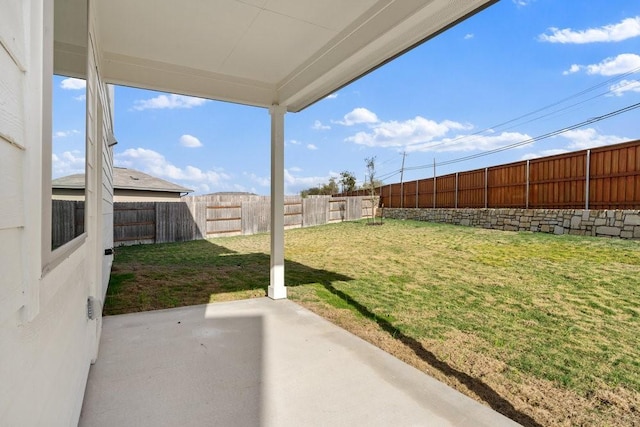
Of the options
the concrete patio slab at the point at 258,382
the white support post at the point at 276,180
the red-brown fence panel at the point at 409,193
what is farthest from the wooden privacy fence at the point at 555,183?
the concrete patio slab at the point at 258,382

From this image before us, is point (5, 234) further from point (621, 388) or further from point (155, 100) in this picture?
point (155, 100)

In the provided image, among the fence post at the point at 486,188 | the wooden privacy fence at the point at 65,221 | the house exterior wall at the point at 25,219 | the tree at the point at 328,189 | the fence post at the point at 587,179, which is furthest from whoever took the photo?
the tree at the point at 328,189

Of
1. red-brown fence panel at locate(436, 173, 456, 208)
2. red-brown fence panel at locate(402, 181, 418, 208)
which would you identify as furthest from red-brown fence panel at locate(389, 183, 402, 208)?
red-brown fence panel at locate(436, 173, 456, 208)

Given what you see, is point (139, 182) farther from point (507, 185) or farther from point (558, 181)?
point (558, 181)

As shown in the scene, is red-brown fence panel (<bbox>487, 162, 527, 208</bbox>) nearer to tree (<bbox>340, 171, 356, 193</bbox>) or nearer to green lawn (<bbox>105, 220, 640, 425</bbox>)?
green lawn (<bbox>105, 220, 640, 425</bbox>)

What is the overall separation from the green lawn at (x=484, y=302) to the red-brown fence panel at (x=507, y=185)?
2753 mm

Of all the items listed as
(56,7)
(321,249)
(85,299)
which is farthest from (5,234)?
(321,249)

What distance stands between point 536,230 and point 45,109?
12.1 metres

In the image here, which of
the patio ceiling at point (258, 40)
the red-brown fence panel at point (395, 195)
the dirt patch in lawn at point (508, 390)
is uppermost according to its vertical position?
the patio ceiling at point (258, 40)

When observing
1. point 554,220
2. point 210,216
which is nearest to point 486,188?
point 554,220

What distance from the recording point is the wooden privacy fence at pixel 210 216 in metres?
11.1

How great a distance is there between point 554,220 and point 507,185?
2.24 meters

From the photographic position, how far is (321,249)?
919 cm

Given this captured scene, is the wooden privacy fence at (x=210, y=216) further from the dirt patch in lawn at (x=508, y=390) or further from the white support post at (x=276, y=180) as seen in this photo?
the dirt patch in lawn at (x=508, y=390)
